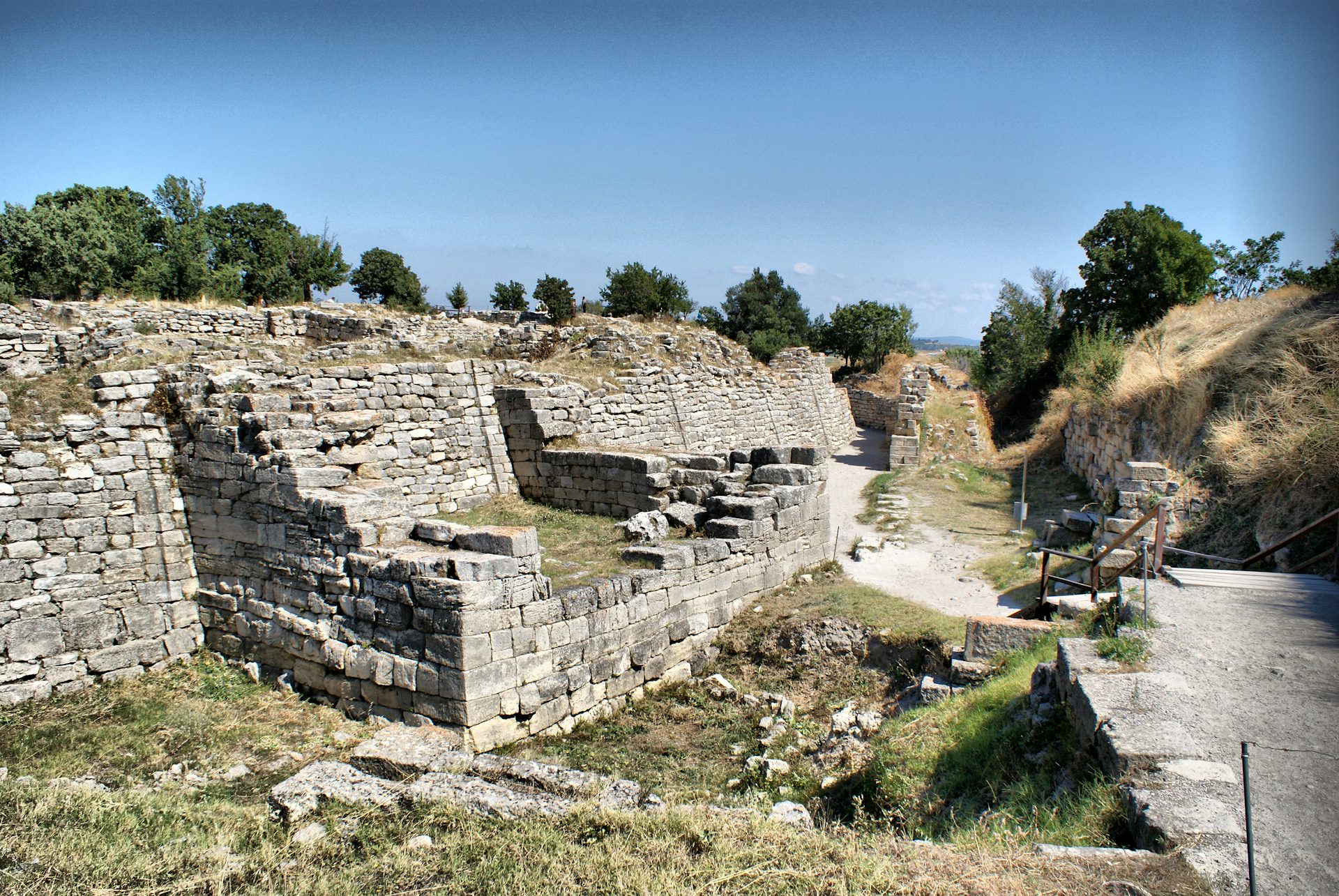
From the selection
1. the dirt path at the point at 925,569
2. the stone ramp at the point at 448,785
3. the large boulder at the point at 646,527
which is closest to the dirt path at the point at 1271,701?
the stone ramp at the point at 448,785

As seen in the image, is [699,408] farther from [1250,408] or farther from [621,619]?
[621,619]

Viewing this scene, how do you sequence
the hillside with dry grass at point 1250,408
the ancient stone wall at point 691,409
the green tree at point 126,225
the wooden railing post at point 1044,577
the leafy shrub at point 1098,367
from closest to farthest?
the wooden railing post at point 1044,577 < the hillside with dry grass at point 1250,408 < the ancient stone wall at point 691,409 < the leafy shrub at point 1098,367 < the green tree at point 126,225

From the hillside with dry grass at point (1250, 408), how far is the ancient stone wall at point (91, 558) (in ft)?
A: 40.5

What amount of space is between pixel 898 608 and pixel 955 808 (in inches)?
172

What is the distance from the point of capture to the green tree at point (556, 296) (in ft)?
97.8

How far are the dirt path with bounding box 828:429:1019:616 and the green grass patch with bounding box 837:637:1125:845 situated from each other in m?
3.31

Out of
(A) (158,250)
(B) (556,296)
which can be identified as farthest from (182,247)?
(B) (556,296)

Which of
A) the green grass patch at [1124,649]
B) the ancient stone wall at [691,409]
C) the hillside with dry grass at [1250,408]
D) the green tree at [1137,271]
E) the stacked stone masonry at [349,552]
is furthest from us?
the green tree at [1137,271]

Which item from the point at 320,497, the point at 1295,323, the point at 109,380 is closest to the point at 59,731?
the point at 320,497

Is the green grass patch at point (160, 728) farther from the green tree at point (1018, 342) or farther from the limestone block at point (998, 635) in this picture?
the green tree at point (1018, 342)

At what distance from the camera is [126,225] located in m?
30.9

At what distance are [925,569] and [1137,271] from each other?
61.6ft

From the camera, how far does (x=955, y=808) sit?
4828 mm

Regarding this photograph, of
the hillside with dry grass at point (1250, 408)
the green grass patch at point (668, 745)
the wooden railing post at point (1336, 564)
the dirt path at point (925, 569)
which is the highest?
the hillside with dry grass at point (1250, 408)
